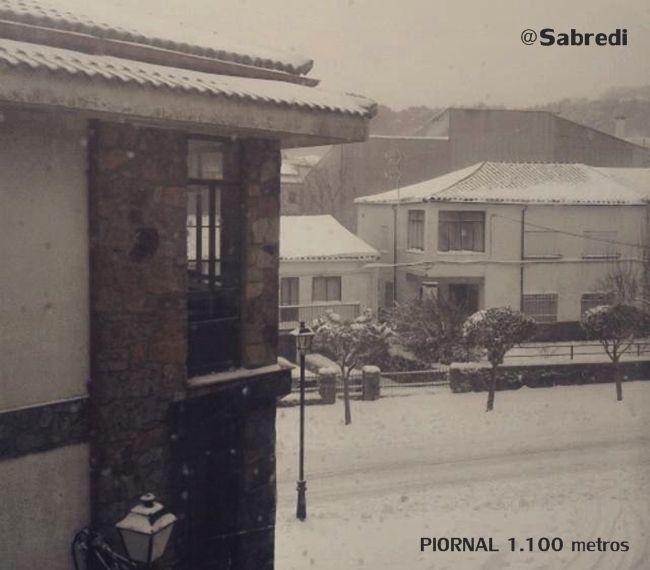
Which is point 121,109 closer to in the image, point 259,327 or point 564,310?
point 259,327

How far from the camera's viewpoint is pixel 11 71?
1.50 meters

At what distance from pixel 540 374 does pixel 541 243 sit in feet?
8.28

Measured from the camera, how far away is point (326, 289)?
973cm

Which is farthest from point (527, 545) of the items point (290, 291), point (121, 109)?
point (290, 291)

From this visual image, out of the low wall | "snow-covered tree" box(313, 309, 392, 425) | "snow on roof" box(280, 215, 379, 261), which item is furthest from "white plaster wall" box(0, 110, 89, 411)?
"snow on roof" box(280, 215, 379, 261)

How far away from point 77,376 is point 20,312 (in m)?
0.24

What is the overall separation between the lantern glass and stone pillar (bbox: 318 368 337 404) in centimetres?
590

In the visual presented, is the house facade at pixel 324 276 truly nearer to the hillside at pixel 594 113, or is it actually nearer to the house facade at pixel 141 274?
the hillside at pixel 594 113

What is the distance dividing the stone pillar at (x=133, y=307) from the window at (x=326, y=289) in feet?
24.3

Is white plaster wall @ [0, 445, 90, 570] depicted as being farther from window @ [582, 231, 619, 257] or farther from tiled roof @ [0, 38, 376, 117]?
window @ [582, 231, 619, 257]

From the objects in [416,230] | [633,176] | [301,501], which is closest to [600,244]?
[633,176]

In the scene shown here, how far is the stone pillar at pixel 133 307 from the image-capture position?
6.56 ft

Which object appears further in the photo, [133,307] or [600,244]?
[600,244]

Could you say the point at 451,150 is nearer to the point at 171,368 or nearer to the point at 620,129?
the point at 620,129
